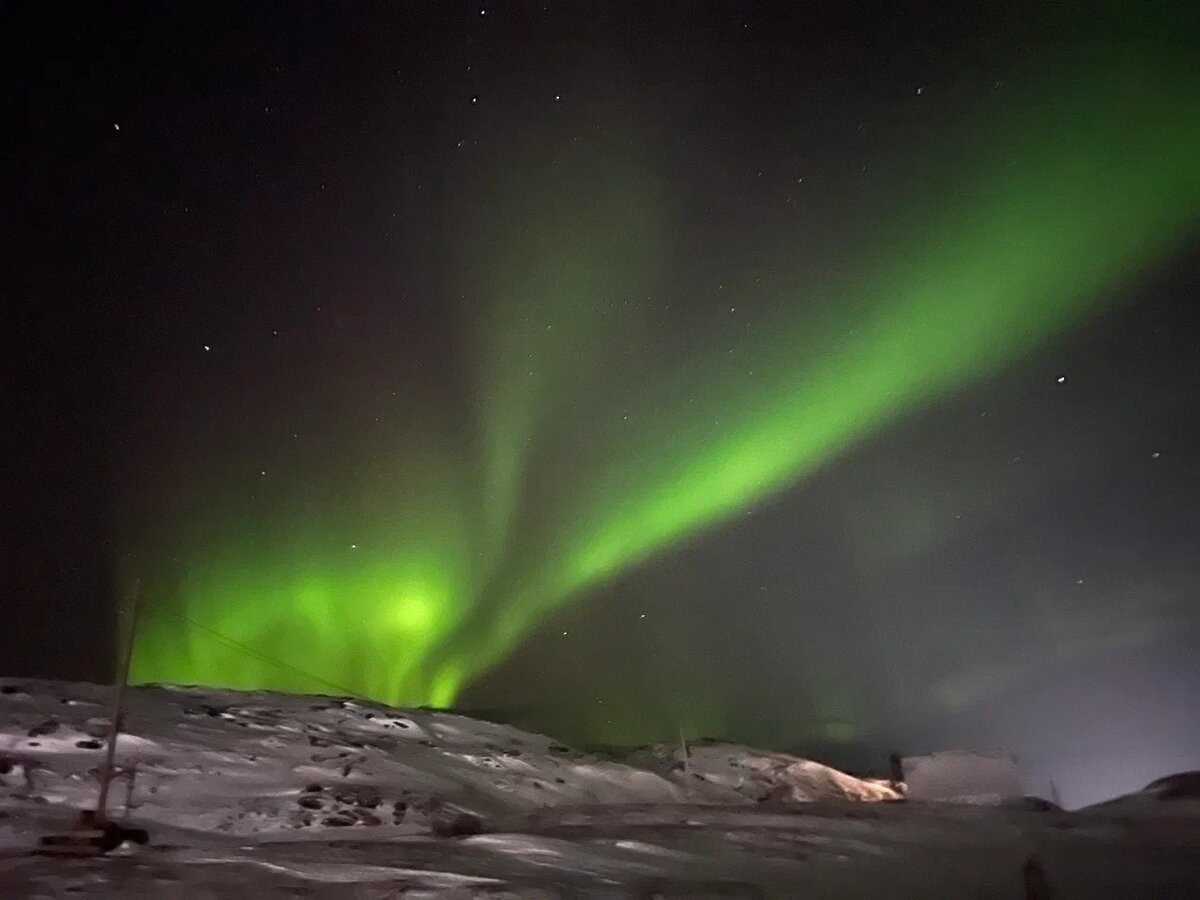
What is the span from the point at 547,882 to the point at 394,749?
10.8 metres

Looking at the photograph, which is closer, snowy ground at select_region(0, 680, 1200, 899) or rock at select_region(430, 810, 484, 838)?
snowy ground at select_region(0, 680, 1200, 899)

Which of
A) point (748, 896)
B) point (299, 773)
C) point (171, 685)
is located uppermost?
point (171, 685)

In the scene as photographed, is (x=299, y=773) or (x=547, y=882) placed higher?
(x=299, y=773)

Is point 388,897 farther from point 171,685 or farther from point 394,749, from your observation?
point 171,685

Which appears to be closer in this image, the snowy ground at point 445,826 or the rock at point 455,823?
the snowy ground at point 445,826

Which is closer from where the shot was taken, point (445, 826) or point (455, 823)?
point (445, 826)

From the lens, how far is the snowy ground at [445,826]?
5.55m

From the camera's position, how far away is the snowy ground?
5.55 metres

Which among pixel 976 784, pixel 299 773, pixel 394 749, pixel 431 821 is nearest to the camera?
pixel 431 821

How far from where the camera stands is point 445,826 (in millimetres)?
9422

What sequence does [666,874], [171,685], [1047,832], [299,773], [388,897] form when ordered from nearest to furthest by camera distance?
[388,897]
[666,874]
[1047,832]
[299,773]
[171,685]

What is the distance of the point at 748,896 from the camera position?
5457 mm

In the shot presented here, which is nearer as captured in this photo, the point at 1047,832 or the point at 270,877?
the point at 270,877

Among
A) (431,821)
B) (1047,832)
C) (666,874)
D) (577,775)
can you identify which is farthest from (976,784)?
(666,874)
